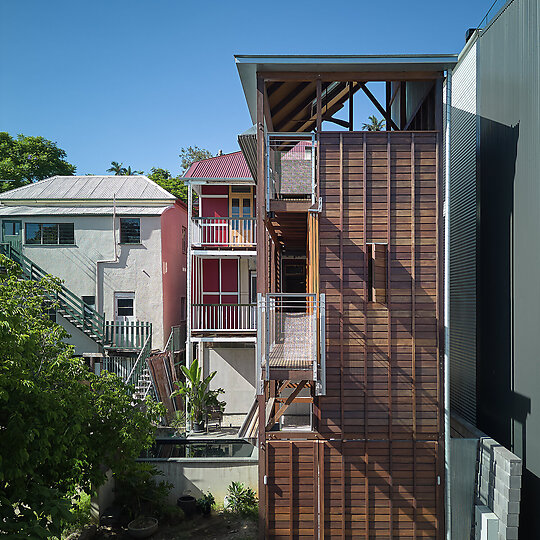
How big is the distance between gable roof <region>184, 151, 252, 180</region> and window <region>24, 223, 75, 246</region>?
184 inches

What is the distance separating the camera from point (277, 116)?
39.1 feet

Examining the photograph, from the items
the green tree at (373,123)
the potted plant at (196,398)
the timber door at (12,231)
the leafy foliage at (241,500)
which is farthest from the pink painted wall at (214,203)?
the green tree at (373,123)

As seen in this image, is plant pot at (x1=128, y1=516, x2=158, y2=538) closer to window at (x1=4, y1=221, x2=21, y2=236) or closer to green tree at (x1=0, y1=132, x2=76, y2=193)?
window at (x1=4, y1=221, x2=21, y2=236)

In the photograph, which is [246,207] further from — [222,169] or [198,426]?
[198,426]

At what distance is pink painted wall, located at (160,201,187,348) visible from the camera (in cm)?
1825

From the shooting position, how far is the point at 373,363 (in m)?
9.11

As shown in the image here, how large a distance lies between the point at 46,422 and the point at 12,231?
12812 millimetres

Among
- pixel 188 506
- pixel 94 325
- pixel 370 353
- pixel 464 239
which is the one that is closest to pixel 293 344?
pixel 370 353

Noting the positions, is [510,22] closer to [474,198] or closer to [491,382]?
[474,198]

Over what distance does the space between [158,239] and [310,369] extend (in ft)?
36.9

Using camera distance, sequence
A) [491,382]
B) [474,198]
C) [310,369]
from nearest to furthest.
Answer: [310,369]
[491,382]
[474,198]

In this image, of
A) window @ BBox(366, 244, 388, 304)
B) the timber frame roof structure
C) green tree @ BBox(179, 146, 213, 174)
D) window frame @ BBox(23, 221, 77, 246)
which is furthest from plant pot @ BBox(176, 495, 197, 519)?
green tree @ BBox(179, 146, 213, 174)

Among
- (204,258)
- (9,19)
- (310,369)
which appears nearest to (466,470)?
(310,369)

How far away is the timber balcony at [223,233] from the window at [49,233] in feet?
15.1
